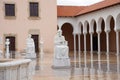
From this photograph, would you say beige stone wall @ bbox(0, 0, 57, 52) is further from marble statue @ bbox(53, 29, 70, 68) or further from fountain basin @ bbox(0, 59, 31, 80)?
fountain basin @ bbox(0, 59, 31, 80)

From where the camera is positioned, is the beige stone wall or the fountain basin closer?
the fountain basin

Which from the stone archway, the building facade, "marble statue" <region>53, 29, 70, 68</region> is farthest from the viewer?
the stone archway

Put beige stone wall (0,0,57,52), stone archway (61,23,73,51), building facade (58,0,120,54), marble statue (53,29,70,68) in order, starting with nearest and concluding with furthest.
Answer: marble statue (53,29,70,68) < building facade (58,0,120,54) < beige stone wall (0,0,57,52) < stone archway (61,23,73,51)

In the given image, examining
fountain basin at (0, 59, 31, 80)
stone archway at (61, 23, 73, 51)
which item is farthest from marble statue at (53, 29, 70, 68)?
stone archway at (61, 23, 73, 51)

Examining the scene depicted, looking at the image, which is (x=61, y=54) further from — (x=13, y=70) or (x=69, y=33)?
(x=69, y=33)

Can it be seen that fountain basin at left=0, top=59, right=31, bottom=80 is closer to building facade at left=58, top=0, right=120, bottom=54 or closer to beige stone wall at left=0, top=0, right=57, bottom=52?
building facade at left=58, top=0, right=120, bottom=54

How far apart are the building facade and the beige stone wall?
13.6ft

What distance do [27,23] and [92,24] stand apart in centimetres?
→ 740

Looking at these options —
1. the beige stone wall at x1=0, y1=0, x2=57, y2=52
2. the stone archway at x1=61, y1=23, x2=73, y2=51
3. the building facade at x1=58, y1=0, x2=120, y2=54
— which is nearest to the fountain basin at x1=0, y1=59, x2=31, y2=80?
the building facade at x1=58, y1=0, x2=120, y2=54

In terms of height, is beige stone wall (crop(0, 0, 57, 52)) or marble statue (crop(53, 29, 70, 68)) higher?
beige stone wall (crop(0, 0, 57, 52))

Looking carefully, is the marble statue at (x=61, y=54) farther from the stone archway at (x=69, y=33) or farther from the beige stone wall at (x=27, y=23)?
the stone archway at (x=69, y=33)

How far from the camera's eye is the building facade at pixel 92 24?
33.2 m

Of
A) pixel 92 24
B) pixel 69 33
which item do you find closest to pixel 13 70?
pixel 92 24

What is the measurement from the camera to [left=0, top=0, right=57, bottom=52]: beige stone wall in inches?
1455
